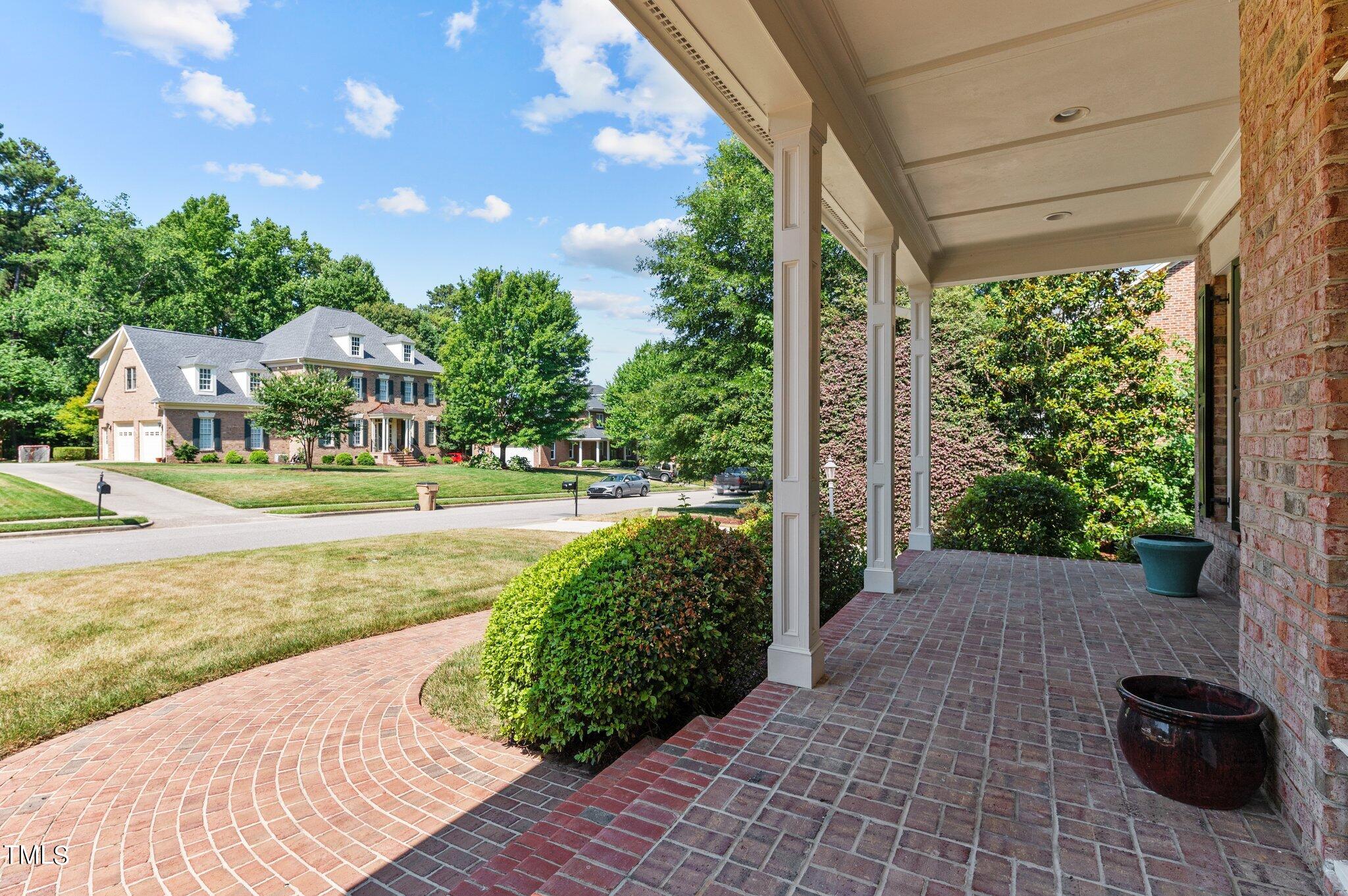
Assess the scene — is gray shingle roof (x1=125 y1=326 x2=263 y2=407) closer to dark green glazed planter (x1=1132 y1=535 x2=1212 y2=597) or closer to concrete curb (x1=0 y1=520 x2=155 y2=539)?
concrete curb (x1=0 y1=520 x2=155 y2=539)

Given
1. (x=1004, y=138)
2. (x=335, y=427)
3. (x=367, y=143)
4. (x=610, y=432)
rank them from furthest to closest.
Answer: (x=367, y=143), (x=610, y=432), (x=335, y=427), (x=1004, y=138)

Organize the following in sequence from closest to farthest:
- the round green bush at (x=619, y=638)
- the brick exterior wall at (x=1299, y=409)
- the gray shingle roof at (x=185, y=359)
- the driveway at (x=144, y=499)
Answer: the brick exterior wall at (x=1299, y=409) < the round green bush at (x=619, y=638) < the driveway at (x=144, y=499) < the gray shingle roof at (x=185, y=359)

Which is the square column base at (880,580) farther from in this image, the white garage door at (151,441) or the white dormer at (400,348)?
the white dormer at (400,348)

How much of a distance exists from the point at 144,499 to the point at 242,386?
12.2 metres

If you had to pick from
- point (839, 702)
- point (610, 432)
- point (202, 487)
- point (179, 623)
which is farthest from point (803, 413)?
point (610, 432)

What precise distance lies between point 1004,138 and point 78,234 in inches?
1651

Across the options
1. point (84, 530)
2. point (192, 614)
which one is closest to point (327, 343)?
point (84, 530)

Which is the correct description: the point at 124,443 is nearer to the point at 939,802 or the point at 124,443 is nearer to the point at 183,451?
the point at 183,451

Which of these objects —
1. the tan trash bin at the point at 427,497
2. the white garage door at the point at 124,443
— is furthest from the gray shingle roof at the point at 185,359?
the tan trash bin at the point at 427,497

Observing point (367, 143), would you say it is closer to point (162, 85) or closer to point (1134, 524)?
point (162, 85)

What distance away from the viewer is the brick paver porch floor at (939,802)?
67.6 inches

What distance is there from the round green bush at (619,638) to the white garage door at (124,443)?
29.4m

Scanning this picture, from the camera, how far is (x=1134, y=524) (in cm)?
891

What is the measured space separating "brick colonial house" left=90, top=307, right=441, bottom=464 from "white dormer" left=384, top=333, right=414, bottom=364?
0.03m
